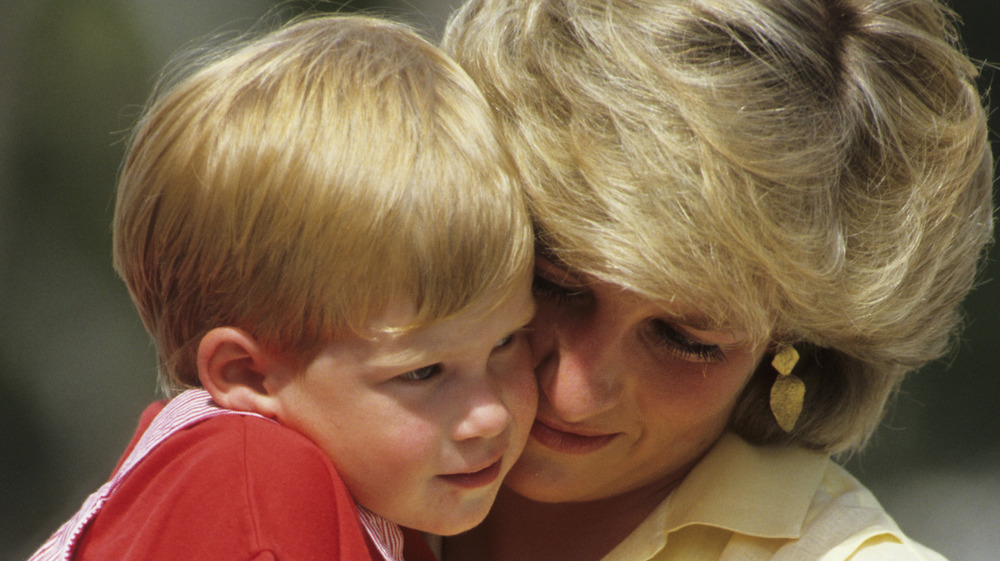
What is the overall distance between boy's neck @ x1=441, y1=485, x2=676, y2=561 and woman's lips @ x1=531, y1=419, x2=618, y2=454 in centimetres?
25

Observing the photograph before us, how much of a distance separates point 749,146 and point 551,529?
0.86 m

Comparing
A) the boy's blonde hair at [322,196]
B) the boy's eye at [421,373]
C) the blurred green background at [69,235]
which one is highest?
the boy's blonde hair at [322,196]

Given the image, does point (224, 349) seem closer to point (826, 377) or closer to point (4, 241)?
point (826, 377)

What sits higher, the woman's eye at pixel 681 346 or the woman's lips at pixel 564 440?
the woman's eye at pixel 681 346

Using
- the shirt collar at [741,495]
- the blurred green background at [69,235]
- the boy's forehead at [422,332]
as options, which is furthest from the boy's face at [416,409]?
the blurred green background at [69,235]

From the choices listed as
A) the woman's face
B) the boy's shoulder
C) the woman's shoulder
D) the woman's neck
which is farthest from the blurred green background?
the boy's shoulder

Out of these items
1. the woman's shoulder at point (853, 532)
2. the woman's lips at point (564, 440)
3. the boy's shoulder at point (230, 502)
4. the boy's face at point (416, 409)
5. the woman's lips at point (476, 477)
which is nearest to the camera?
the boy's shoulder at point (230, 502)

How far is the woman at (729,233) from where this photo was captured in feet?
Answer: 4.97

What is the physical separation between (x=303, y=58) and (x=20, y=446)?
275cm

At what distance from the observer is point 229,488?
52.4 inches

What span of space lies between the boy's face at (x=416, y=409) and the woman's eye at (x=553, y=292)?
14 centimetres

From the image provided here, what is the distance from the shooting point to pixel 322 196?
4.50 feet

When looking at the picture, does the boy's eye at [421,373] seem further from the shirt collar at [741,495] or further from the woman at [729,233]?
the shirt collar at [741,495]

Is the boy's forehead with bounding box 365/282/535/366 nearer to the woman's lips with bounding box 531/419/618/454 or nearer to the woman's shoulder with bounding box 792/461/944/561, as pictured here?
the woman's lips with bounding box 531/419/618/454
